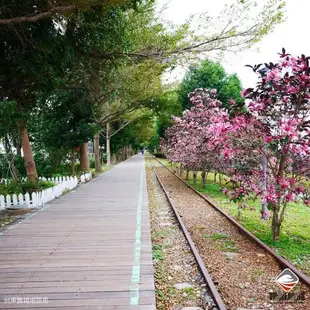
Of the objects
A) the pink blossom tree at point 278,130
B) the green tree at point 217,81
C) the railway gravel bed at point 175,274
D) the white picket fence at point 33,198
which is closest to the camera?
the railway gravel bed at point 175,274

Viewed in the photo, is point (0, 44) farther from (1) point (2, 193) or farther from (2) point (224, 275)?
(2) point (224, 275)

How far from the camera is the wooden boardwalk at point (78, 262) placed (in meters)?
3.82

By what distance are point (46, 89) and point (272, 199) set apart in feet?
25.2

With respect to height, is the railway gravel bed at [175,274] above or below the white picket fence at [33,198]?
below

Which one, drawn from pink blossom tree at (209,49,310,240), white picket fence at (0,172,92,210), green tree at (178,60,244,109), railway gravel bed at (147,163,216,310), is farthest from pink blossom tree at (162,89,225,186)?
pink blossom tree at (209,49,310,240)

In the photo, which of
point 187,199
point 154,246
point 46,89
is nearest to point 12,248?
point 154,246

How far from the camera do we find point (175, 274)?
197 inches

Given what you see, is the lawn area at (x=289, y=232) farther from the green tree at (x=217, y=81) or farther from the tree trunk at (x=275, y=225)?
the green tree at (x=217, y=81)

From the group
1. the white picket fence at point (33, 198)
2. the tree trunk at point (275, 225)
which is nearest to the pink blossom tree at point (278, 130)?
the tree trunk at point (275, 225)

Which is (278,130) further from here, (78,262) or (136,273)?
(78,262)

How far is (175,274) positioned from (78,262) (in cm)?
157

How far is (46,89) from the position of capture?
33.3 ft

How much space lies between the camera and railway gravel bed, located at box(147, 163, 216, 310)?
13.3 ft

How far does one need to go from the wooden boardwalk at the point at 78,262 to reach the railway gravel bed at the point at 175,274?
0.81 ft
